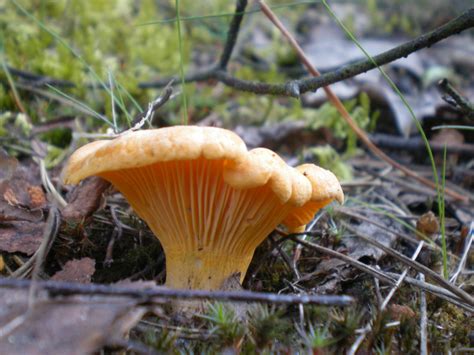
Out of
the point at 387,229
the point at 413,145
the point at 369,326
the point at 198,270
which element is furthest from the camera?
the point at 413,145

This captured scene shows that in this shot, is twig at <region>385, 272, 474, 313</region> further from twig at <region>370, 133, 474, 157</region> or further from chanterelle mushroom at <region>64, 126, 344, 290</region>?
twig at <region>370, 133, 474, 157</region>

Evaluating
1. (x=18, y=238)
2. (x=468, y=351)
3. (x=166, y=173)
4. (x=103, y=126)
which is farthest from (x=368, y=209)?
(x=18, y=238)

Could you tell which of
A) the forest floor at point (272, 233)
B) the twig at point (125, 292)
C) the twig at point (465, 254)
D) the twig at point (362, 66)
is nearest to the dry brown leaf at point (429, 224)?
the forest floor at point (272, 233)

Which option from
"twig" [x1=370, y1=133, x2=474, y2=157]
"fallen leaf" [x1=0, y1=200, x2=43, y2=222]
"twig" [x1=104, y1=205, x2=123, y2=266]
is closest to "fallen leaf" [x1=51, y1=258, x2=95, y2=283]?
"twig" [x1=104, y1=205, x2=123, y2=266]

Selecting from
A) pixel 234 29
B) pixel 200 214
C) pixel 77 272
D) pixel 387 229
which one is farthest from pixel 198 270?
pixel 234 29

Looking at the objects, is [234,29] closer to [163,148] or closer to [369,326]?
[163,148]
